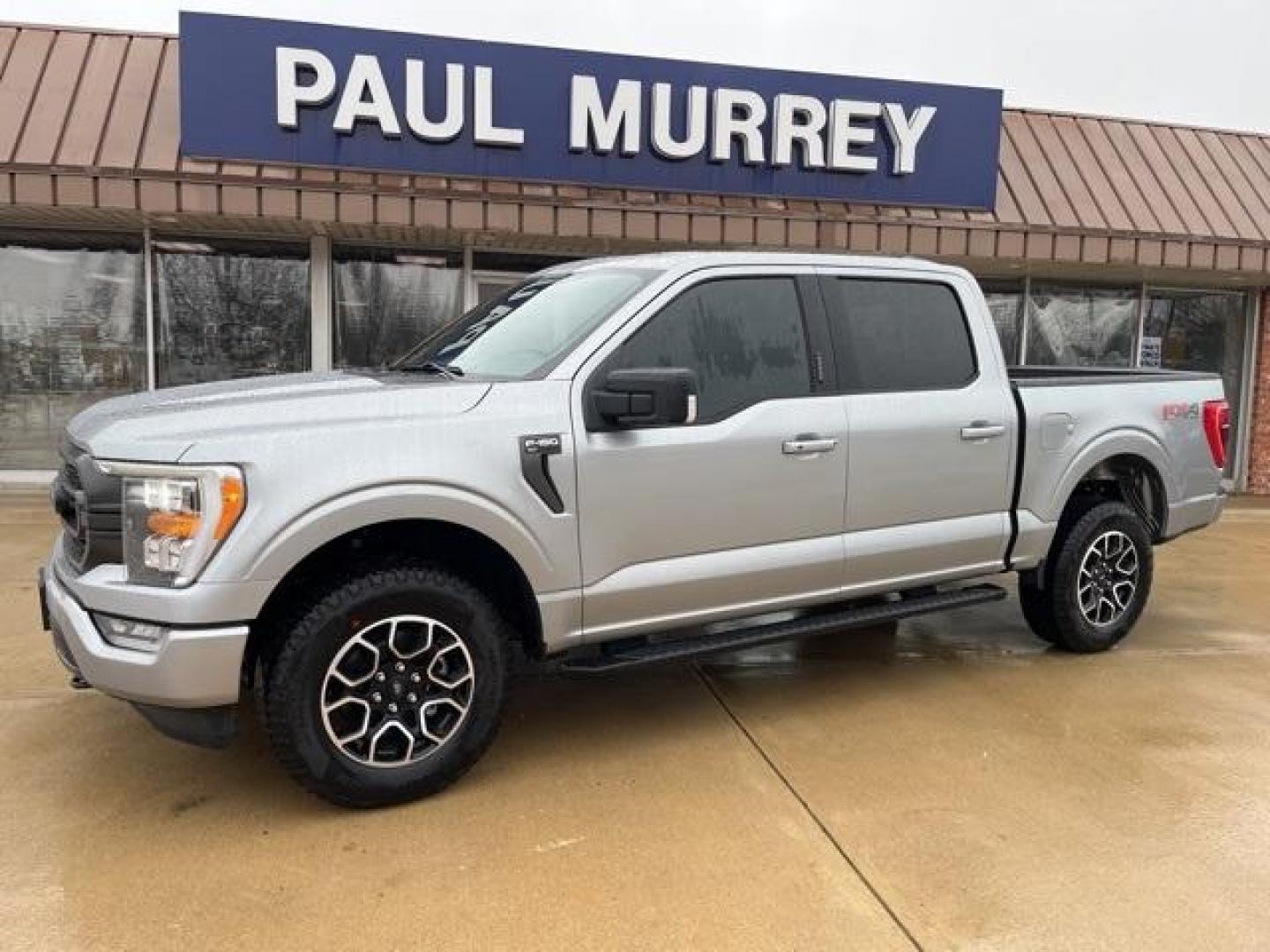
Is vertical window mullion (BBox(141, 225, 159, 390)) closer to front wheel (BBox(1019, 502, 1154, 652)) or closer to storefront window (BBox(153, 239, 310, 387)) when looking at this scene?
storefront window (BBox(153, 239, 310, 387))

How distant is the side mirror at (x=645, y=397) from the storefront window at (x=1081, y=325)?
9.83 m

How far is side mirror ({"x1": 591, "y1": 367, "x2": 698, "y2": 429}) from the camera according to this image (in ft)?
11.2

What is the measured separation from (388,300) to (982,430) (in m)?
7.28

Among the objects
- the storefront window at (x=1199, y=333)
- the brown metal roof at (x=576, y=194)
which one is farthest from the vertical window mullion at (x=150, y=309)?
the storefront window at (x=1199, y=333)

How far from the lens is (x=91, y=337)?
10.1m

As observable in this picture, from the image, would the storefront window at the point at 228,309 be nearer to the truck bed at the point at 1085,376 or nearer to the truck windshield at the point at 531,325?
the truck windshield at the point at 531,325

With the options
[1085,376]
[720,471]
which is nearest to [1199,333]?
[1085,376]

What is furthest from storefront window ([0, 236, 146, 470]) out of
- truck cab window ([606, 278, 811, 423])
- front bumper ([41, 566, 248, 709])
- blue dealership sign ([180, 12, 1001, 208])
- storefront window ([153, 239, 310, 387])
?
truck cab window ([606, 278, 811, 423])

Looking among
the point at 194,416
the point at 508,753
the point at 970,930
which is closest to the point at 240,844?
the point at 508,753

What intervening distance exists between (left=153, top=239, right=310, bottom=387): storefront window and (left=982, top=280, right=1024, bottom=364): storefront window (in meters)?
7.86

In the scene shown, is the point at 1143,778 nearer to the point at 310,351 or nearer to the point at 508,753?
the point at 508,753

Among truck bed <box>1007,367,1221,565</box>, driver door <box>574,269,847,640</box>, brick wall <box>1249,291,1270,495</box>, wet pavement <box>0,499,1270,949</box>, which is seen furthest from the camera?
brick wall <box>1249,291,1270,495</box>

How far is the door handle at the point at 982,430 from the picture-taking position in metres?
4.64

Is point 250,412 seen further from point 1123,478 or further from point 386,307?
point 386,307
